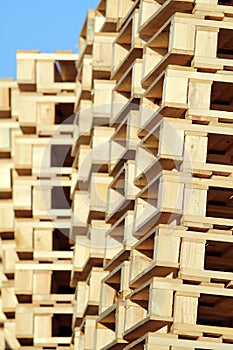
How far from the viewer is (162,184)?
1021cm

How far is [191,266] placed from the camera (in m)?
10.1

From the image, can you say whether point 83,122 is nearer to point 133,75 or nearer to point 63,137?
point 63,137

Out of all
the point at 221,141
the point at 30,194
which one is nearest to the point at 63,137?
the point at 30,194

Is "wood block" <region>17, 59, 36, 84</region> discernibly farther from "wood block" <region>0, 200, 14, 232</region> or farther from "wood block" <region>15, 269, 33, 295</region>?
"wood block" <region>15, 269, 33, 295</region>

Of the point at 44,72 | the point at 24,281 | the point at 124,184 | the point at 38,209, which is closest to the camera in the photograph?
the point at 124,184

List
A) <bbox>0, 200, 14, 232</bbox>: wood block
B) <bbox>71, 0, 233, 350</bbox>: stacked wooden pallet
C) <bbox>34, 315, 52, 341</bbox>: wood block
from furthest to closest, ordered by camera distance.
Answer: <bbox>0, 200, 14, 232</bbox>: wood block → <bbox>34, 315, 52, 341</bbox>: wood block → <bbox>71, 0, 233, 350</bbox>: stacked wooden pallet

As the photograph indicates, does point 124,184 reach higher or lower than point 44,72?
lower

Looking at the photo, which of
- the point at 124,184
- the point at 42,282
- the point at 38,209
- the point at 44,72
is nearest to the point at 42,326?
the point at 42,282

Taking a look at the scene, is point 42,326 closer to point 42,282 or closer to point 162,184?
point 42,282

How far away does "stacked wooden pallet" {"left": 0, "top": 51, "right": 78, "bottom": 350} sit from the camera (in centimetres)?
1537

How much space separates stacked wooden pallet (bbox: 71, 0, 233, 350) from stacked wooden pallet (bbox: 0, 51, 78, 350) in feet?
5.44

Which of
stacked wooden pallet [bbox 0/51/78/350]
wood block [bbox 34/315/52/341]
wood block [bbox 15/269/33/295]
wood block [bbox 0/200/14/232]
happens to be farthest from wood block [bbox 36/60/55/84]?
wood block [bbox 34/315/52/341]

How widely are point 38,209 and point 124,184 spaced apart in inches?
149

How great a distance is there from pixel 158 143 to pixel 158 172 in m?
0.43
